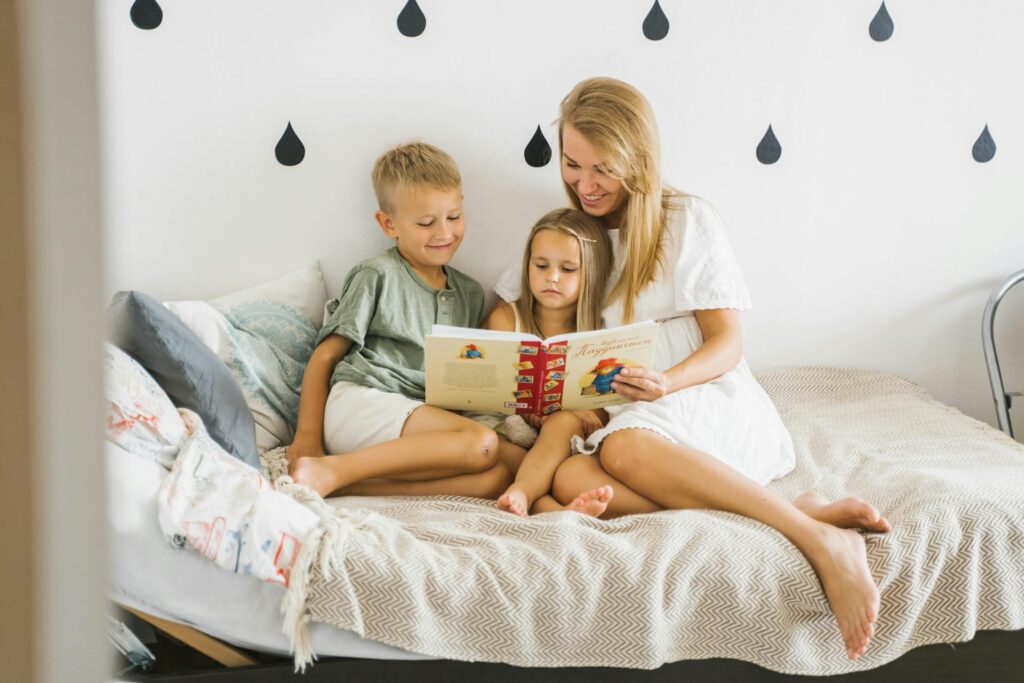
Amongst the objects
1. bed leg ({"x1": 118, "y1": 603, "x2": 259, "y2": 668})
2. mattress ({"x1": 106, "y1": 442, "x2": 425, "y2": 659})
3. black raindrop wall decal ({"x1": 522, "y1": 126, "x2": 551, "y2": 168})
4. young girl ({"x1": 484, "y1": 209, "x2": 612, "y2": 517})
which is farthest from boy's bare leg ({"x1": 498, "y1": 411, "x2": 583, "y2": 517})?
black raindrop wall decal ({"x1": 522, "y1": 126, "x2": 551, "y2": 168})

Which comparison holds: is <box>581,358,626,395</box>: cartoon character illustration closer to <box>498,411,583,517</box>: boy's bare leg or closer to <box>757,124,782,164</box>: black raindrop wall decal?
<box>498,411,583,517</box>: boy's bare leg

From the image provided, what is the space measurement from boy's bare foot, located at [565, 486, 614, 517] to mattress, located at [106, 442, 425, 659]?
345 mm

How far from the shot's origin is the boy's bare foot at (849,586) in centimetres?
114

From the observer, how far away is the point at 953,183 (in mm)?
1960

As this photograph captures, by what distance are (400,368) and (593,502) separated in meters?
0.51

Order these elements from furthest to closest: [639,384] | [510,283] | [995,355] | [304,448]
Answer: [995,355], [510,283], [304,448], [639,384]

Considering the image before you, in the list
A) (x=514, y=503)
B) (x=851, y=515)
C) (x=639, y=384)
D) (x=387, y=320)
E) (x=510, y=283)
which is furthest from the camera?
(x=510, y=283)

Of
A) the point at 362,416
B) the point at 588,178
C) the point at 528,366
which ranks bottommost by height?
the point at 362,416

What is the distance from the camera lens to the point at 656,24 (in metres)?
1.83

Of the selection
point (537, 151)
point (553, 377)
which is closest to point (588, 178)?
point (537, 151)

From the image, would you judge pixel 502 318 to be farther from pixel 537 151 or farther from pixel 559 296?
pixel 537 151

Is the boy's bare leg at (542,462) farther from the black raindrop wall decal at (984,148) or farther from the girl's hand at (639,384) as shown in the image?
the black raindrop wall decal at (984,148)

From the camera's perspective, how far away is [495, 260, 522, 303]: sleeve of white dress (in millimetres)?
1805

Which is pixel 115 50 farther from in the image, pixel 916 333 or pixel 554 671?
pixel 916 333
